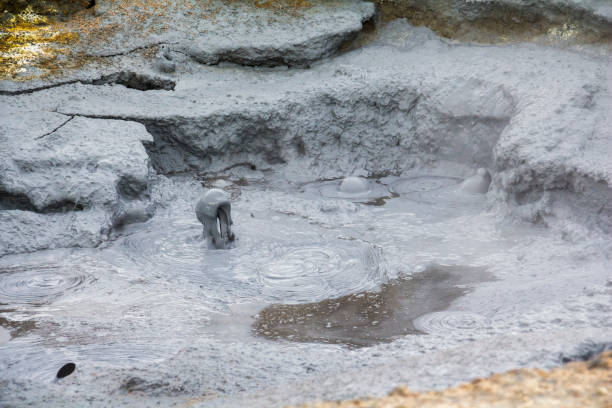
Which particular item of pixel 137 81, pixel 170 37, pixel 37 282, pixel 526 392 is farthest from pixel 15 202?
pixel 526 392

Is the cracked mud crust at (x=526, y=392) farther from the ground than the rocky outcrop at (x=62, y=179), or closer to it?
farther from the ground

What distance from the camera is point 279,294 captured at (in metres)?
3.18

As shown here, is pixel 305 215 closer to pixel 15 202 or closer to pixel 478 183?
pixel 478 183

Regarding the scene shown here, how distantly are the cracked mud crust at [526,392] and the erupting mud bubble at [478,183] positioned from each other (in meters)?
3.02

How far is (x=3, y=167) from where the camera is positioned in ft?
13.2

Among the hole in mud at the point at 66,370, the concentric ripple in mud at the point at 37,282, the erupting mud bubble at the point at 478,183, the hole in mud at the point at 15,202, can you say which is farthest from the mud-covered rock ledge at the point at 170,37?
the hole in mud at the point at 66,370

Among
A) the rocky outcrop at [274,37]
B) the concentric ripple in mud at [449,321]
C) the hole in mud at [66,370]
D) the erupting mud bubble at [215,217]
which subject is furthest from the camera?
the rocky outcrop at [274,37]

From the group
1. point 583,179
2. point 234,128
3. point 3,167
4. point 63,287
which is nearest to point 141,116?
point 234,128

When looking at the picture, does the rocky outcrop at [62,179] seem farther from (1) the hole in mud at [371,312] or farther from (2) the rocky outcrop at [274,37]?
(1) the hole in mud at [371,312]

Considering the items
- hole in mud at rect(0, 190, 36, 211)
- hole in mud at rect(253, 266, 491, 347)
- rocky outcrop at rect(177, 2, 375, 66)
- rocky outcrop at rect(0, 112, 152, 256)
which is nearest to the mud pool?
hole in mud at rect(253, 266, 491, 347)

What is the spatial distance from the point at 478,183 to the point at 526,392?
128 inches

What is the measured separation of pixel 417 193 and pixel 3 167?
2.71 meters

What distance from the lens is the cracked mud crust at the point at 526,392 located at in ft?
3.94

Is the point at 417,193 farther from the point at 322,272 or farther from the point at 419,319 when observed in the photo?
the point at 419,319
